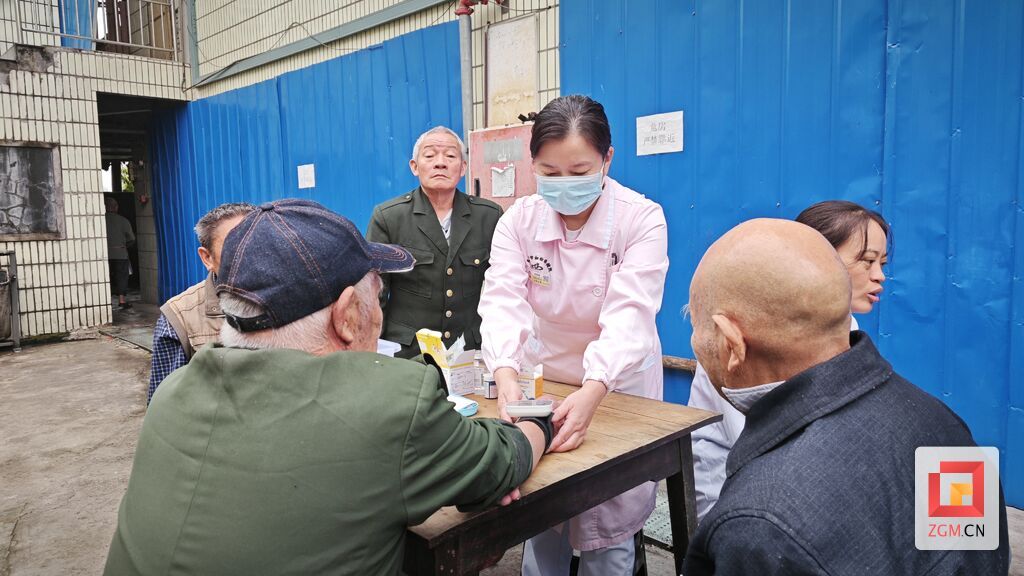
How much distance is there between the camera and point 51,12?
28.8 feet

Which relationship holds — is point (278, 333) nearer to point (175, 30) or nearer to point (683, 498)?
point (683, 498)

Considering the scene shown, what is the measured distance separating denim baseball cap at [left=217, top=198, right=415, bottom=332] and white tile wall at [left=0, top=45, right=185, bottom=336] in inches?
359

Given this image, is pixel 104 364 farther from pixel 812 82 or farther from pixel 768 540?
pixel 768 540

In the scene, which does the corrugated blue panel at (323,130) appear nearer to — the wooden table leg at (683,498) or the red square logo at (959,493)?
the wooden table leg at (683,498)

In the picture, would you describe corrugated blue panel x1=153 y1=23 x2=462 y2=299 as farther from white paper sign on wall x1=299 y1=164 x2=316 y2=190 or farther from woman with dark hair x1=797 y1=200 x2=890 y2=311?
woman with dark hair x1=797 y1=200 x2=890 y2=311

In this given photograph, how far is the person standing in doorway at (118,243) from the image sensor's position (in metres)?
10.3

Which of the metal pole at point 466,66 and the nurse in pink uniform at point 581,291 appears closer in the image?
the nurse in pink uniform at point 581,291

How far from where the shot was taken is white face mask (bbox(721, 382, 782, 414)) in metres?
1.11

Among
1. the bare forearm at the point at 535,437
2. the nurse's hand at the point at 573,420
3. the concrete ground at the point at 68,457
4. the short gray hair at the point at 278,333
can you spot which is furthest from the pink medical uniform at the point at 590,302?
the concrete ground at the point at 68,457

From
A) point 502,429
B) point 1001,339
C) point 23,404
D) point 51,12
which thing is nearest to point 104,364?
point 23,404

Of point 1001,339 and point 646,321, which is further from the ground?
point 646,321

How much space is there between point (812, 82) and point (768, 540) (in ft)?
10.2

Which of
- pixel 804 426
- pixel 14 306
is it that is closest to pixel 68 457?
pixel 14 306

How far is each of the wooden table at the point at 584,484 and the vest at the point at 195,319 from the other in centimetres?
102
